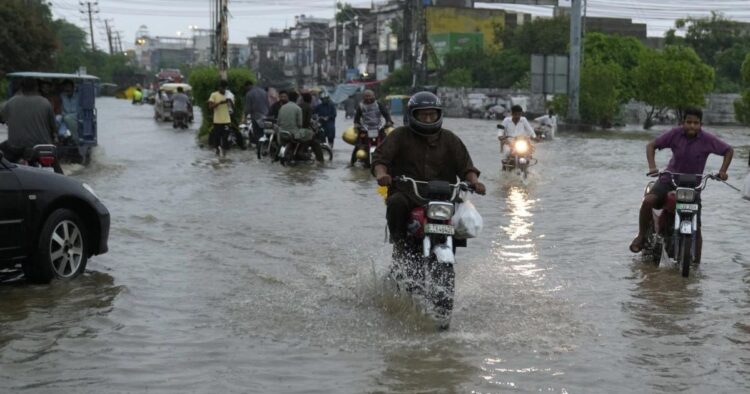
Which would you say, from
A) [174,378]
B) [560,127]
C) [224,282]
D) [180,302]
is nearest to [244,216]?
[224,282]

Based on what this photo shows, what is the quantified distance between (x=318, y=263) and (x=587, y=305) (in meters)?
2.81

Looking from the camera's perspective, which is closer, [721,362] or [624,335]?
[721,362]

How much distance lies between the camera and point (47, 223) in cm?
905

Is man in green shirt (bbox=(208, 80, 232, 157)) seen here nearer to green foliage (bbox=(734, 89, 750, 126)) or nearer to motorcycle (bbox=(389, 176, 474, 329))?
motorcycle (bbox=(389, 176, 474, 329))

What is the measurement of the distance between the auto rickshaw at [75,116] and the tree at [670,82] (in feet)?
152

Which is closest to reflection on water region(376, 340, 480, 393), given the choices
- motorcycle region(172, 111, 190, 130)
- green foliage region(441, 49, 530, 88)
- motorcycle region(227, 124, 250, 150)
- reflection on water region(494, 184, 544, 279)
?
reflection on water region(494, 184, 544, 279)

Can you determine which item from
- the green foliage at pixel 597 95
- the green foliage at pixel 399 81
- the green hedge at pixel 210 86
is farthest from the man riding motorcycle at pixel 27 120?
the green foliage at pixel 399 81

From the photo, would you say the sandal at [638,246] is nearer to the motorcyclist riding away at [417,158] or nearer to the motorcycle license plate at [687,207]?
the motorcycle license plate at [687,207]

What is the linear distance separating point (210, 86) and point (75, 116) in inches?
392

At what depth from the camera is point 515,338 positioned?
7.41 m

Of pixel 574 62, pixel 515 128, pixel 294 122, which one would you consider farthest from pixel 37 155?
pixel 574 62

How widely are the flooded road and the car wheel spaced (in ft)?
0.52

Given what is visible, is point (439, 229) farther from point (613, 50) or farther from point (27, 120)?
point (613, 50)

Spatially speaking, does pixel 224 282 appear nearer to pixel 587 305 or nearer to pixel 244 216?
pixel 587 305
